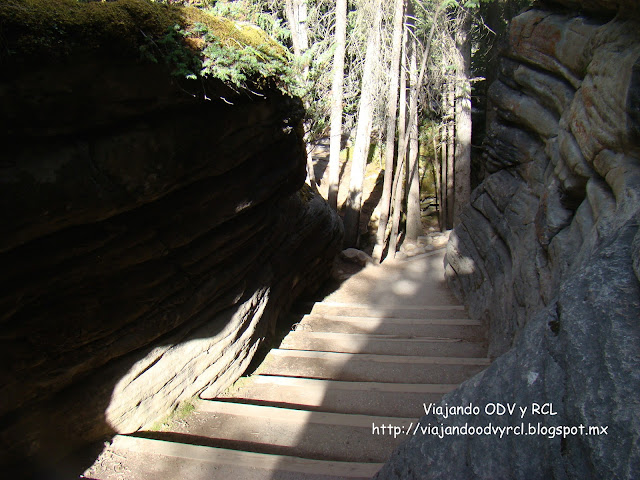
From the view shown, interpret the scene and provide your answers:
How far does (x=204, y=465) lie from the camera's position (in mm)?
4480

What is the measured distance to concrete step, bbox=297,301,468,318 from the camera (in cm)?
928

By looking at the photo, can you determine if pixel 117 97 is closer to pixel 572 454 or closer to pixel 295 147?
pixel 295 147

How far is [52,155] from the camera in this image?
10.7 feet

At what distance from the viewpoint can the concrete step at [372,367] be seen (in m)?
6.41

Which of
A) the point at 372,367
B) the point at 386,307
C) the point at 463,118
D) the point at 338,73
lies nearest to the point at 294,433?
the point at 372,367

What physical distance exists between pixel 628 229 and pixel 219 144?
3.70 metres

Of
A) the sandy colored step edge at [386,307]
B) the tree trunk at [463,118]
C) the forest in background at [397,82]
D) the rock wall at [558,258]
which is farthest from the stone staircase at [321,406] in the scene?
the tree trunk at [463,118]

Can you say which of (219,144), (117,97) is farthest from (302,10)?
(117,97)

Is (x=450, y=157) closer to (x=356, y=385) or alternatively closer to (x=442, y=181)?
(x=442, y=181)

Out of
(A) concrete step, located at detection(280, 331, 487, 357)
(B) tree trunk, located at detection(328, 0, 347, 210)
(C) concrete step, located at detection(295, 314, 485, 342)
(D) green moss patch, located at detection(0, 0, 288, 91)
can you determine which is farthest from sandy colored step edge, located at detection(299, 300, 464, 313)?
(D) green moss patch, located at detection(0, 0, 288, 91)

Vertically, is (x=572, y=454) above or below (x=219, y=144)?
below

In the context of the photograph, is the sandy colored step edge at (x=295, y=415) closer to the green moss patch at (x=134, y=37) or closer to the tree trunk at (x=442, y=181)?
the green moss patch at (x=134, y=37)

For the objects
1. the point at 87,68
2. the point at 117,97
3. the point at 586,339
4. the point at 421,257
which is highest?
the point at 87,68

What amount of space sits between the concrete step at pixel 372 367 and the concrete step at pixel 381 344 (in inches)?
16.4
